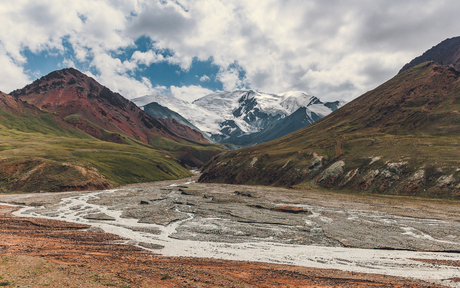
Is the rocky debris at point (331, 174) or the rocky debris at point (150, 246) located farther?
the rocky debris at point (331, 174)

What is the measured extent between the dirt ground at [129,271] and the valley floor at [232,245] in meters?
0.09

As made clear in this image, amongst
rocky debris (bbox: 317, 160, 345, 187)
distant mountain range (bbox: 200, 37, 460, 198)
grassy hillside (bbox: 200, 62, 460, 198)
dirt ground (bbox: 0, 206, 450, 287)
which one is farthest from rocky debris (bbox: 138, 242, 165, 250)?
rocky debris (bbox: 317, 160, 345, 187)

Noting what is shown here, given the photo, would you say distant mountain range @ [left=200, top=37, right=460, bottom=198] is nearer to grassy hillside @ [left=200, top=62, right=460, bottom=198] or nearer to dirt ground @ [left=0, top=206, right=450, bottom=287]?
grassy hillside @ [left=200, top=62, right=460, bottom=198]

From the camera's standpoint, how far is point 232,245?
124ft

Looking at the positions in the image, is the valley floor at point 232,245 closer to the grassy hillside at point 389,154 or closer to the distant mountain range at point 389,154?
the grassy hillside at point 389,154

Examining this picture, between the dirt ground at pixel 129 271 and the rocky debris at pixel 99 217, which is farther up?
the dirt ground at pixel 129 271

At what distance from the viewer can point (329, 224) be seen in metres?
50.3

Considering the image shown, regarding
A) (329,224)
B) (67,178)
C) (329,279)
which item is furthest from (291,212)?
(67,178)

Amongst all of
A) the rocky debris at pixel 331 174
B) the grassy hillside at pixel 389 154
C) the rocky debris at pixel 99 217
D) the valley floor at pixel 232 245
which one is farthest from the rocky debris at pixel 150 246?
the rocky debris at pixel 331 174

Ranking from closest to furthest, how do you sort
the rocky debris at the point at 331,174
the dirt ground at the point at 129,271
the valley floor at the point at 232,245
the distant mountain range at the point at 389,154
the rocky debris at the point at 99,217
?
the dirt ground at the point at 129,271
the valley floor at the point at 232,245
the rocky debris at the point at 99,217
the distant mountain range at the point at 389,154
the rocky debris at the point at 331,174

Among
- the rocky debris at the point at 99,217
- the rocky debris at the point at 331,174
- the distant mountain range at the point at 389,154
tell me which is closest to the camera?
the rocky debris at the point at 99,217

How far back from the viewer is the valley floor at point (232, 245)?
23.0 m

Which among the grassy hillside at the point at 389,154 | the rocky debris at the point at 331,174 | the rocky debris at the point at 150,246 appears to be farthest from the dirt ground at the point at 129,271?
the rocky debris at the point at 331,174

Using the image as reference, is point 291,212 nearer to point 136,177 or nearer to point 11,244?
point 11,244
